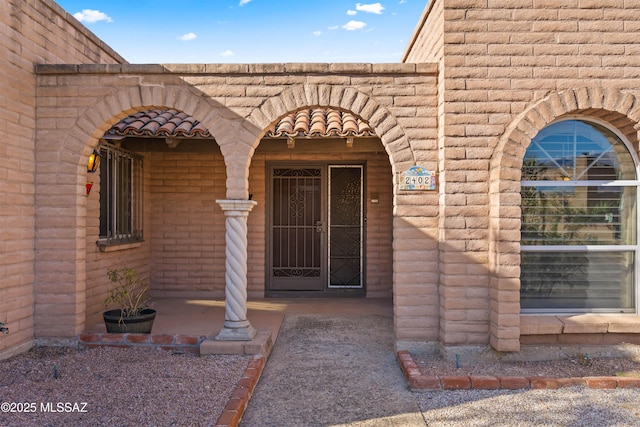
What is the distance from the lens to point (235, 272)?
5574mm

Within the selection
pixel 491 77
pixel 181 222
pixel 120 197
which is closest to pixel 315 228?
pixel 181 222

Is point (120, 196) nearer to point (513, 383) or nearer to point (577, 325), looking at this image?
point (513, 383)

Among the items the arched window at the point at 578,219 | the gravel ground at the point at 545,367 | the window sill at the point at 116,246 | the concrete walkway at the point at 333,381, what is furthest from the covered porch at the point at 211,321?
the arched window at the point at 578,219

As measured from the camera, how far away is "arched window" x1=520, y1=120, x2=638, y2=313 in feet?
17.8

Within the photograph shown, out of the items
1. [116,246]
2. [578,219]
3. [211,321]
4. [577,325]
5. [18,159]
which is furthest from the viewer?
[116,246]

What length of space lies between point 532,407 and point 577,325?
1437mm

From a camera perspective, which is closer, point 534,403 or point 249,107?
point 534,403

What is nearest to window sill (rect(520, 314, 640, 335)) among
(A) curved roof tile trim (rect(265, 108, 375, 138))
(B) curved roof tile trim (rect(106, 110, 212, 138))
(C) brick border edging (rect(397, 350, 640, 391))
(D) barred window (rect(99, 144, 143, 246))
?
(C) brick border edging (rect(397, 350, 640, 391))

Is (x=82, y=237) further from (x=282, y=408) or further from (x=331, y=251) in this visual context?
(x=331, y=251)

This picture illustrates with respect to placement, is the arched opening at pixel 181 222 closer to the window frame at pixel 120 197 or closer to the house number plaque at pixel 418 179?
the window frame at pixel 120 197

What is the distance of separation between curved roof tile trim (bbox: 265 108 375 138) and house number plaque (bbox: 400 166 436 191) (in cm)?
148

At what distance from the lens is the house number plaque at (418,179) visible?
5.40 meters

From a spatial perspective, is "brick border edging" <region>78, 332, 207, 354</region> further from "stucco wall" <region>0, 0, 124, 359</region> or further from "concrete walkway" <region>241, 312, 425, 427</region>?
"concrete walkway" <region>241, 312, 425, 427</region>

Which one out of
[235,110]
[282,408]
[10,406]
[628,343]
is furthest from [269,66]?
[628,343]
